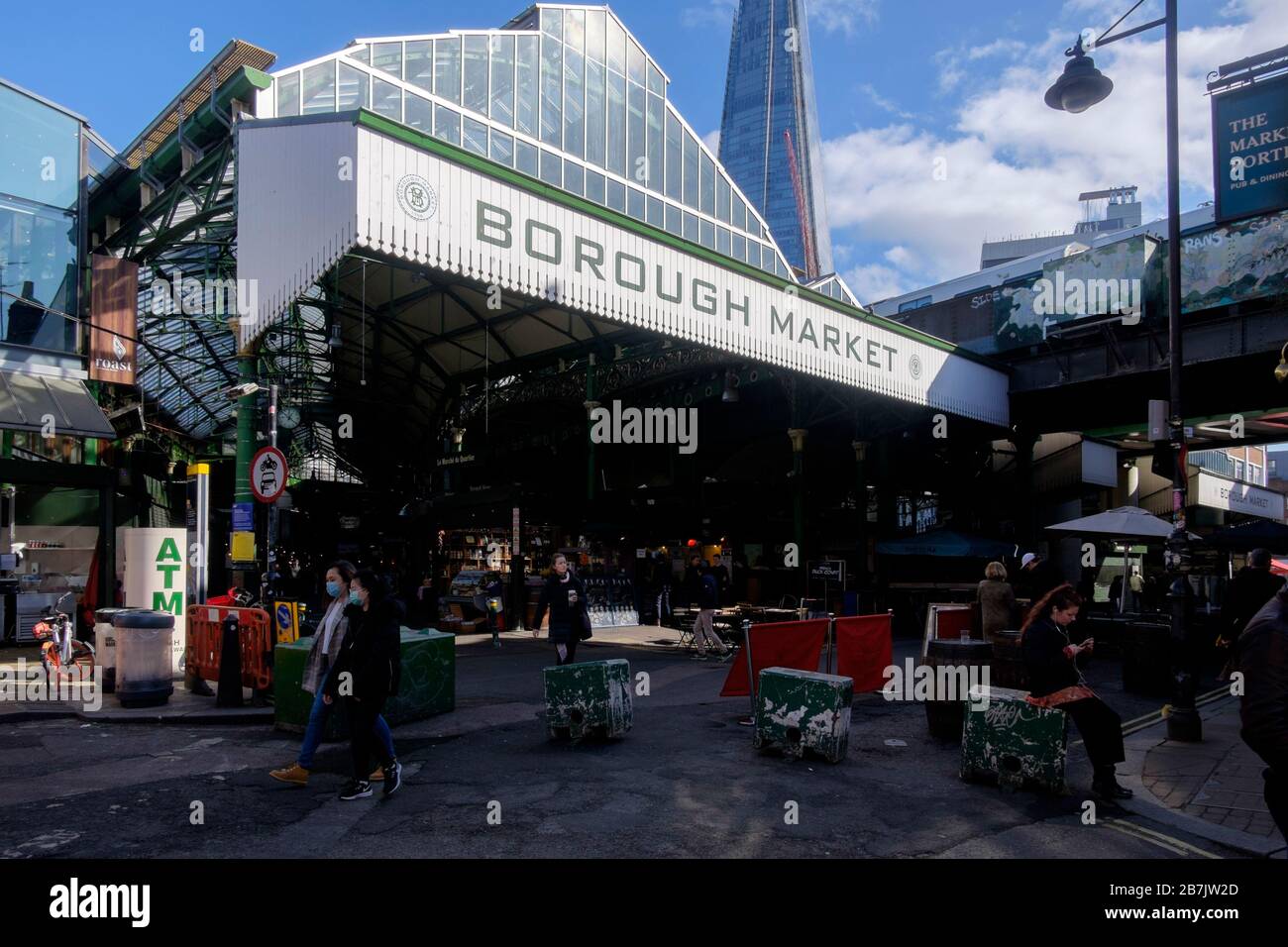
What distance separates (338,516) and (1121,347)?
37.1 meters

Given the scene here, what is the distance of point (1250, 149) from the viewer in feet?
36.7

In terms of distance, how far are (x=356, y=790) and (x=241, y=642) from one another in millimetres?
5310

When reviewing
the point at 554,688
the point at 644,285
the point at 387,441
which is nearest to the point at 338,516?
the point at 387,441

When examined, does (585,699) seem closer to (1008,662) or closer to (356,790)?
(356,790)

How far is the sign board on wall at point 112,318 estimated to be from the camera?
17.9 meters

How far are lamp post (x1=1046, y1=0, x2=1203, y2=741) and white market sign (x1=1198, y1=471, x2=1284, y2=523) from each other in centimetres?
2748

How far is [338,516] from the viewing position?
4441 cm

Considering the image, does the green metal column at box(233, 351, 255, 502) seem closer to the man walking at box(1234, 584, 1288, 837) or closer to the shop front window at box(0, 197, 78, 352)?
the shop front window at box(0, 197, 78, 352)

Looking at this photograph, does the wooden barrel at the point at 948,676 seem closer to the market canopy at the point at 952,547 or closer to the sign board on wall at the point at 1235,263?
the sign board on wall at the point at 1235,263

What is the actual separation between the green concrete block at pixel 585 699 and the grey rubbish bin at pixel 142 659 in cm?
536

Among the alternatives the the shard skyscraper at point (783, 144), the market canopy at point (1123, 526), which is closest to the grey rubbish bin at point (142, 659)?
the market canopy at point (1123, 526)

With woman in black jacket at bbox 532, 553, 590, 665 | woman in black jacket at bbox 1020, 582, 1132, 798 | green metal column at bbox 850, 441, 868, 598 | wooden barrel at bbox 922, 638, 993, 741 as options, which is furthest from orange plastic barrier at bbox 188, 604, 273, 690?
green metal column at bbox 850, 441, 868, 598

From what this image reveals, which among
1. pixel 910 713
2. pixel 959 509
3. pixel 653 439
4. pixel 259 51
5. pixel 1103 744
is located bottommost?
pixel 910 713
